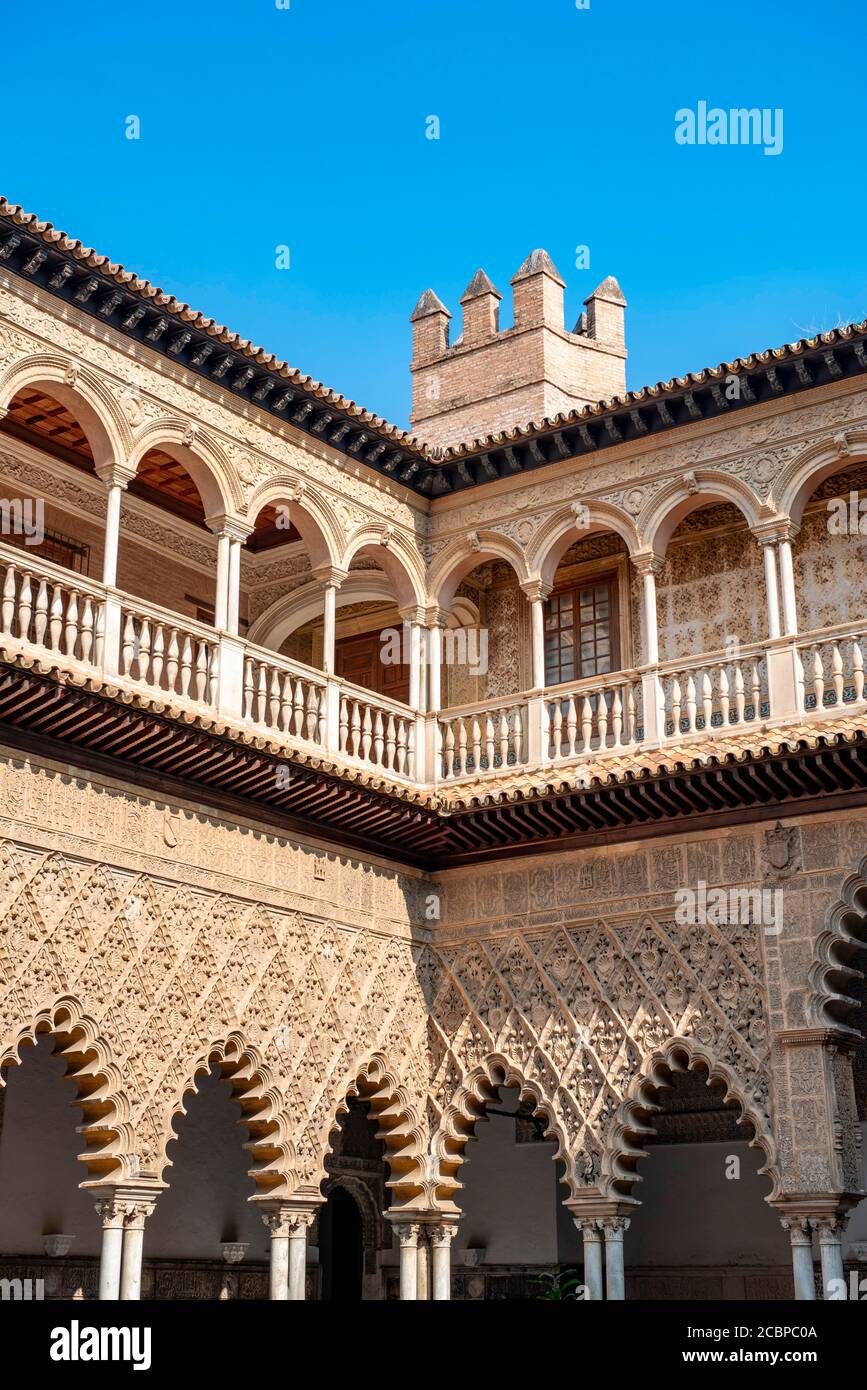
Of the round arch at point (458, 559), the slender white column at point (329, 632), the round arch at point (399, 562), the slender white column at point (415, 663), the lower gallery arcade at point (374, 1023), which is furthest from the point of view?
the round arch at point (458, 559)

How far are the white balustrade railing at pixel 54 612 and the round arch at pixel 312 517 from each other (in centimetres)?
201

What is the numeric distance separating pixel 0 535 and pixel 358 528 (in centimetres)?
250

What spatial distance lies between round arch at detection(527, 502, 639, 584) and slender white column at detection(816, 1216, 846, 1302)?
4660 mm

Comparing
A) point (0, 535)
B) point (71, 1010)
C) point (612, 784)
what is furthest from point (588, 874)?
point (0, 535)

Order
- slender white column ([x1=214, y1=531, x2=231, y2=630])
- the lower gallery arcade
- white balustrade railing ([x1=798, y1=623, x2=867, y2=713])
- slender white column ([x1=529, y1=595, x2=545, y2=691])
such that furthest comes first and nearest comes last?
slender white column ([x1=529, y1=595, x2=545, y2=691]) → slender white column ([x1=214, y1=531, x2=231, y2=630]) → white balustrade railing ([x1=798, y1=623, x2=867, y2=713]) → the lower gallery arcade

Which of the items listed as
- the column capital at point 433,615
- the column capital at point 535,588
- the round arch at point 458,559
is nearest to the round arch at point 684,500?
the column capital at point 535,588

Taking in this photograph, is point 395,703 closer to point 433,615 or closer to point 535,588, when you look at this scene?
point 433,615

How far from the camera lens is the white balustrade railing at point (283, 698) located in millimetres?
10633

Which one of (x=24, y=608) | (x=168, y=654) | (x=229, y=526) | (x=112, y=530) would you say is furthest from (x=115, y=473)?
(x=24, y=608)

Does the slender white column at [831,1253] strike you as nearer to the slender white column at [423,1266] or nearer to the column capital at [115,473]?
the slender white column at [423,1266]

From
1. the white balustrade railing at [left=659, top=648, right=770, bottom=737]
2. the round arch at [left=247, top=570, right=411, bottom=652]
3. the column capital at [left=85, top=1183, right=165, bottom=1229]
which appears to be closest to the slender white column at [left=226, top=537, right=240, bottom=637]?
the round arch at [left=247, top=570, right=411, bottom=652]

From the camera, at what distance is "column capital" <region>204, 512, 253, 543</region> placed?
10891 millimetres

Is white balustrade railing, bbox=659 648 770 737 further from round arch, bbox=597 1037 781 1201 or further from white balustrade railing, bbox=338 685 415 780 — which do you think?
round arch, bbox=597 1037 781 1201
